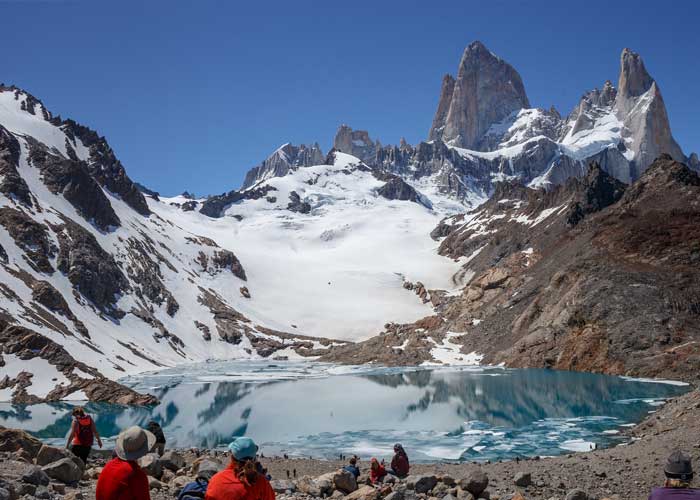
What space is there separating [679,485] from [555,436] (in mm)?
29352

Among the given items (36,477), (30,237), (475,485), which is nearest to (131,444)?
(36,477)

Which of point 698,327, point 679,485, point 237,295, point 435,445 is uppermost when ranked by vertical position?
point 237,295

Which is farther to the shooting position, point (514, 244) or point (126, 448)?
point (514, 244)

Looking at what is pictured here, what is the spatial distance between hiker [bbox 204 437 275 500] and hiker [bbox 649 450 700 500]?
14.8 ft

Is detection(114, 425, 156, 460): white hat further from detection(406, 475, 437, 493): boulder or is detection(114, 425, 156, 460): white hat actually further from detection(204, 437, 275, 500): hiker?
detection(406, 475, 437, 493): boulder

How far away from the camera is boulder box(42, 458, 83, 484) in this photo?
14.6 metres

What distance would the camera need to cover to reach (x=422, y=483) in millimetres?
17297

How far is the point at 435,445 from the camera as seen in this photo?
111ft

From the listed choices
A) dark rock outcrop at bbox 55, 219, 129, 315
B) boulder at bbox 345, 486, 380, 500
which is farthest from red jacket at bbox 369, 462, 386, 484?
dark rock outcrop at bbox 55, 219, 129, 315

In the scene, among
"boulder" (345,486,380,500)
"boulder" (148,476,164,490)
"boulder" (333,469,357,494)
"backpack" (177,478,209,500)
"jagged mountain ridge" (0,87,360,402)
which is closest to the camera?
"backpack" (177,478,209,500)

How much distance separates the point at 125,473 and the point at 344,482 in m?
11.2

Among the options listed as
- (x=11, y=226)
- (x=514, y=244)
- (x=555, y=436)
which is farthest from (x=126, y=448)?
(x=514, y=244)

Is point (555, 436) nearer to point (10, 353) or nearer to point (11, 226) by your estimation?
point (10, 353)

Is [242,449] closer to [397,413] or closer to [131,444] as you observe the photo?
[131,444]
